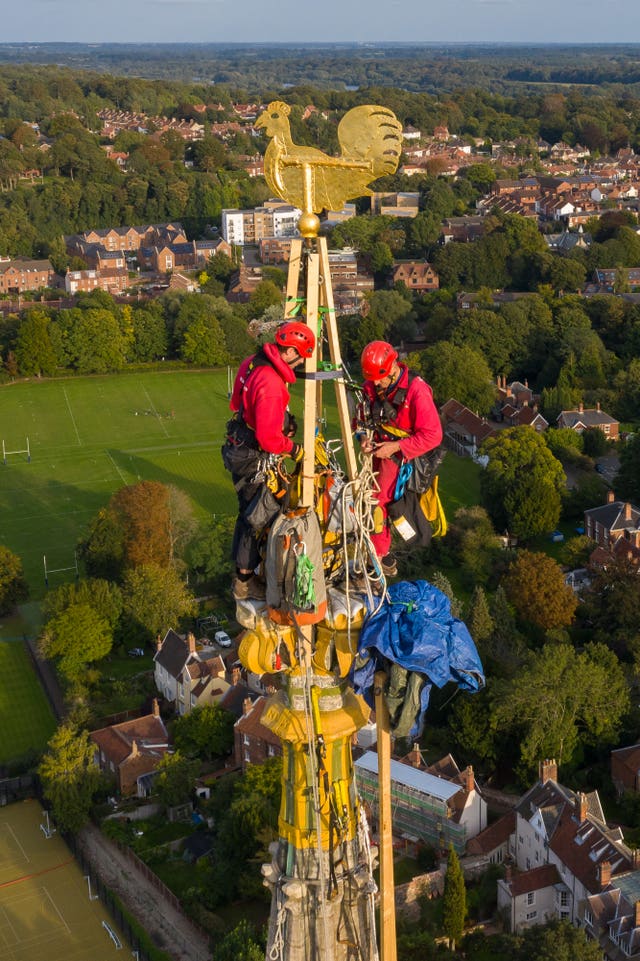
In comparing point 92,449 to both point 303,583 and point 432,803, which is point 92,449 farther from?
point 303,583

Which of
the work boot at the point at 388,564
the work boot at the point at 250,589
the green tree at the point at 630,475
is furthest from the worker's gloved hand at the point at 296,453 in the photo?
the green tree at the point at 630,475

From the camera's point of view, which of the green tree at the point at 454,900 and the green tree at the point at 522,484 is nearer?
the green tree at the point at 454,900

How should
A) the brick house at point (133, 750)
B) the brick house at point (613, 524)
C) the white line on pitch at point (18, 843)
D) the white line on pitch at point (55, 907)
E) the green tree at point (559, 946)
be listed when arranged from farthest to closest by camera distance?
the brick house at point (613, 524) → the brick house at point (133, 750) → the white line on pitch at point (18, 843) → the white line on pitch at point (55, 907) → the green tree at point (559, 946)

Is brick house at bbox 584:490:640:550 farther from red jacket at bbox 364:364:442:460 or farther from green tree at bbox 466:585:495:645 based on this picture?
red jacket at bbox 364:364:442:460

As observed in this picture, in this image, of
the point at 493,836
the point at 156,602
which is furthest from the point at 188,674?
the point at 493,836

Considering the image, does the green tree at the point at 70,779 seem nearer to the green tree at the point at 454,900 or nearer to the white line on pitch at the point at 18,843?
the white line on pitch at the point at 18,843

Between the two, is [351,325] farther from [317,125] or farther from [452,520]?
[317,125]

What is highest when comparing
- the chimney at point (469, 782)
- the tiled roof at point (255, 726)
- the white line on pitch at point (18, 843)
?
the chimney at point (469, 782)

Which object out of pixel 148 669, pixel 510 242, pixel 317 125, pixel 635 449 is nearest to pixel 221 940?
pixel 148 669
